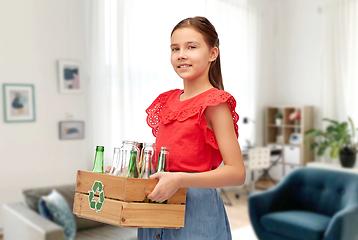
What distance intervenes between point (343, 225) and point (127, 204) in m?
2.35

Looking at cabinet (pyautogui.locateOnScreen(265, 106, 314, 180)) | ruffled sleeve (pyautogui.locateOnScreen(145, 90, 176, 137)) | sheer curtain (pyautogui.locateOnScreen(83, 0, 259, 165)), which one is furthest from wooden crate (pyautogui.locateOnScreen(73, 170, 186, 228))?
cabinet (pyautogui.locateOnScreen(265, 106, 314, 180))

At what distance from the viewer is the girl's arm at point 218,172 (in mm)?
691

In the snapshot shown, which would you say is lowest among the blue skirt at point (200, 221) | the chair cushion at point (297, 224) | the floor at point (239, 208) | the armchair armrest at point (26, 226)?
the floor at point (239, 208)

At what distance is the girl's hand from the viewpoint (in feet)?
2.25

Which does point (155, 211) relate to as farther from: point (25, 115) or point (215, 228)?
point (25, 115)

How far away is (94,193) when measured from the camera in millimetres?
765

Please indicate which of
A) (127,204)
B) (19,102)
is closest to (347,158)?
(19,102)

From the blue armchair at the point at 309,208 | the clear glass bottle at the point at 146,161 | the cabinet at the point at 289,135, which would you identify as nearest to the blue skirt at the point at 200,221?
the clear glass bottle at the point at 146,161

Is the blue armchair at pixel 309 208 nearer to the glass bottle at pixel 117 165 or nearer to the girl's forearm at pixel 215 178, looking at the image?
the girl's forearm at pixel 215 178

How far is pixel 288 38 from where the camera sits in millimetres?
6523

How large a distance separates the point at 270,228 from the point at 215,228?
2.29 metres

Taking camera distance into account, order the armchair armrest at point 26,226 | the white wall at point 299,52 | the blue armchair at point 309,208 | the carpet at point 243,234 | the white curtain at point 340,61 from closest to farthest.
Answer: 1. the armchair armrest at point 26,226
2. the blue armchair at point 309,208
3. the carpet at point 243,234
4. the white curtain at point 340,61
5. the white wall at point 299,52

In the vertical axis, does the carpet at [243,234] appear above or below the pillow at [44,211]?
below

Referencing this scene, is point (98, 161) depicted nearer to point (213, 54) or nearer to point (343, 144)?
point (213, 54)
